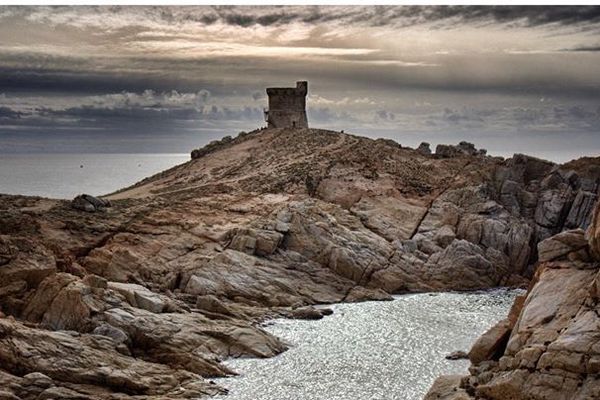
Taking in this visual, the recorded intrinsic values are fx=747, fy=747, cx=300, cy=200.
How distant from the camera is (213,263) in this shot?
5872 cm

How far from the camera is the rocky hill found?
1596 inches

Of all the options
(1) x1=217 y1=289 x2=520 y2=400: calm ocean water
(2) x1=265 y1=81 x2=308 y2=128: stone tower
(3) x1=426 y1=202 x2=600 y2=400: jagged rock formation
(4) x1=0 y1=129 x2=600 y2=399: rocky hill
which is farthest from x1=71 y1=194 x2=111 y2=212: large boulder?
(3) x1=426 y1=202 x2=600 y2=400: jagged rock formation

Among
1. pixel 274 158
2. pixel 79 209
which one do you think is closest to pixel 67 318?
pixel 79 209

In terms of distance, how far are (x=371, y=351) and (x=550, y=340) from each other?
18.6 meters

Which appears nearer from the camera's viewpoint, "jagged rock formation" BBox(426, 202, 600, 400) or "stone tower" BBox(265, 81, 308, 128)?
"jagged rock formation" BBox(426, 202, 600, 400)

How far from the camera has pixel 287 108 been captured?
100m

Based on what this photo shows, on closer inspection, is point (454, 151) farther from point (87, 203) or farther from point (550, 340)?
point (550, 340)

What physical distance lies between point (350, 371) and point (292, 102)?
62109 mm

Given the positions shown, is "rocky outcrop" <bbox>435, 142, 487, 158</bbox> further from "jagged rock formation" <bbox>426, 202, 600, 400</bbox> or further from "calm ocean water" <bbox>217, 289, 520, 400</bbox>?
"jagged rock formation" <bbox>426, 202, 600, 400</bbox>

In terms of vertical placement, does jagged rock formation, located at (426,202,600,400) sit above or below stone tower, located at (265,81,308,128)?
below

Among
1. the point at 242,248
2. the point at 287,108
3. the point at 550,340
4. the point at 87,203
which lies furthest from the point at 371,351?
the point at 287,108

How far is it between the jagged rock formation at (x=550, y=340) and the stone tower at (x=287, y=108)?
68.1 metres

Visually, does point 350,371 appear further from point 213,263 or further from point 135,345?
point 213,263

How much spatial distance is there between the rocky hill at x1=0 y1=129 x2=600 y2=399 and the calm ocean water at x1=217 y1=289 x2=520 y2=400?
6.18ft
